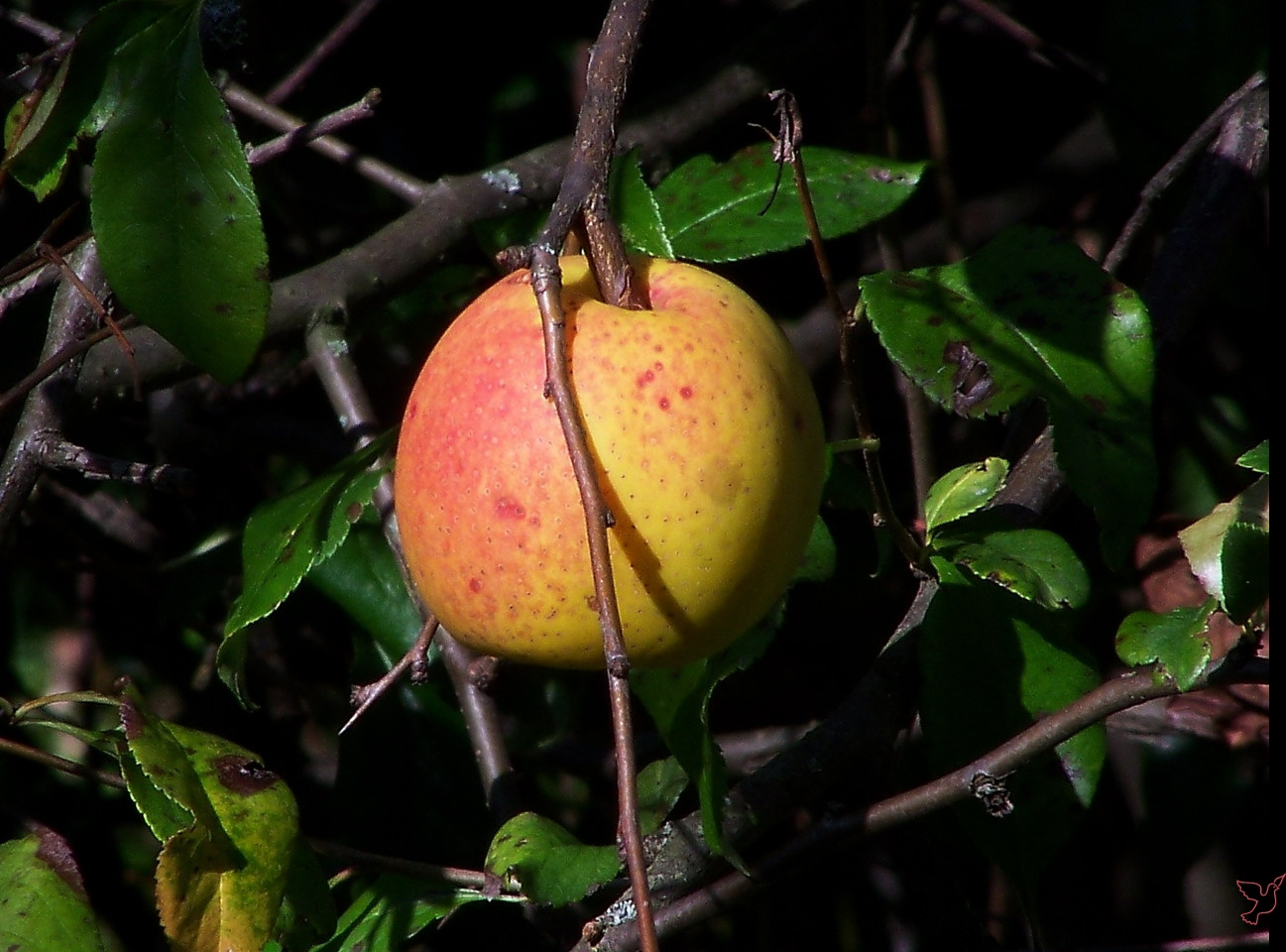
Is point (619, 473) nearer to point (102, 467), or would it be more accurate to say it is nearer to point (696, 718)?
point (696, 718)

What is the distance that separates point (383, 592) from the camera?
1261mm

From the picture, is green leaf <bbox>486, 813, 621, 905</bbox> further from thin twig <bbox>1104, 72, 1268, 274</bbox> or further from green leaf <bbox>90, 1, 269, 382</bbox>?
thin twig <bbox>1104, 72, 1268, 274</bbox>

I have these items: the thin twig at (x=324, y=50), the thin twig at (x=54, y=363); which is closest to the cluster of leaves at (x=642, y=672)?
the thin twig at (x=54, y=363)

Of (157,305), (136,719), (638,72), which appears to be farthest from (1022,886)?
(638,72)

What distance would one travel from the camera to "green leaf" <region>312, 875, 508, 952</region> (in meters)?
0.92

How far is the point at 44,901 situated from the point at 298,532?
0.30m

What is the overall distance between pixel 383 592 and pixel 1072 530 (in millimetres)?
900

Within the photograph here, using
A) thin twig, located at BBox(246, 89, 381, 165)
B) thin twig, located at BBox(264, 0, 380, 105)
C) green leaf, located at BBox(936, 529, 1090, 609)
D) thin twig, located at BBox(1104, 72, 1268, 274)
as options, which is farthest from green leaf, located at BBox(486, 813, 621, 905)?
thin twig, located at BBox(264, 0, 380, 105)

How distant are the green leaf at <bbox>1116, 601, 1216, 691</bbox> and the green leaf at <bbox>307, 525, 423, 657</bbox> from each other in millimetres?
728

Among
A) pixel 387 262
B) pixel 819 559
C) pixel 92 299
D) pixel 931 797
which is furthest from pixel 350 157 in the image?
pixel 931 797

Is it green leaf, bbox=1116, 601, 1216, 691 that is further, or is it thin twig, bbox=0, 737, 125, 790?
thin twig, bbox=0, 737, 125, 790

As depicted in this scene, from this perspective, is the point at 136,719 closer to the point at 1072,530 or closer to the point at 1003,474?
the point at 1003,474

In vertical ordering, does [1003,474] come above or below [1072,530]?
above

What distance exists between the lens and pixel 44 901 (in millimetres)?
828
